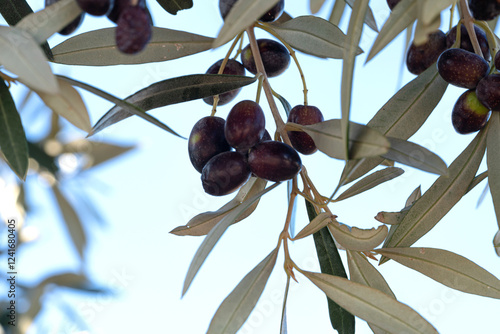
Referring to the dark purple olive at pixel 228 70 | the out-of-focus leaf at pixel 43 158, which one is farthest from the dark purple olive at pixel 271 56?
the out-of-focus leaf at pixel 43 158

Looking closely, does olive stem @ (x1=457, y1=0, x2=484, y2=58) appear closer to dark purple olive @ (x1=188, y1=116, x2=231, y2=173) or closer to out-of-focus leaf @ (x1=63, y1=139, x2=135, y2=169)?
dark purple olive @ (x1=188, y1=116, x2=231, y2=173)

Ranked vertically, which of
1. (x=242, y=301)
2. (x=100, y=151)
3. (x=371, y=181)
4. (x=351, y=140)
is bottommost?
(x=242, y=301)

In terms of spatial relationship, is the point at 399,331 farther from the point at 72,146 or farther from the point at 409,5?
the point at 72,146

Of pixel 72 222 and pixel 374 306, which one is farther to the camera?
pixel 72 222

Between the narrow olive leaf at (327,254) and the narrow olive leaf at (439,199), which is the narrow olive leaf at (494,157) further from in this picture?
the narrow olive leaf at (327,254)

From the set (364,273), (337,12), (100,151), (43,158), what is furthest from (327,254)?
(100,151)

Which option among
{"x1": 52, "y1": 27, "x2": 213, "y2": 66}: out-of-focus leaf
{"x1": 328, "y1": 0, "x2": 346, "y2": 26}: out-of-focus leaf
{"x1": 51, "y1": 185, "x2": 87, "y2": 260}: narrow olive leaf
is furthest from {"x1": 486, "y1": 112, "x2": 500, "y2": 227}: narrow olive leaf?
{"x1": 51, "y1": 185, "x2": 87, "y2": 260}: narrow olive leaf

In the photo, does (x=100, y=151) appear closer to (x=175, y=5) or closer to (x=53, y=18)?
(x=175, y=5)
